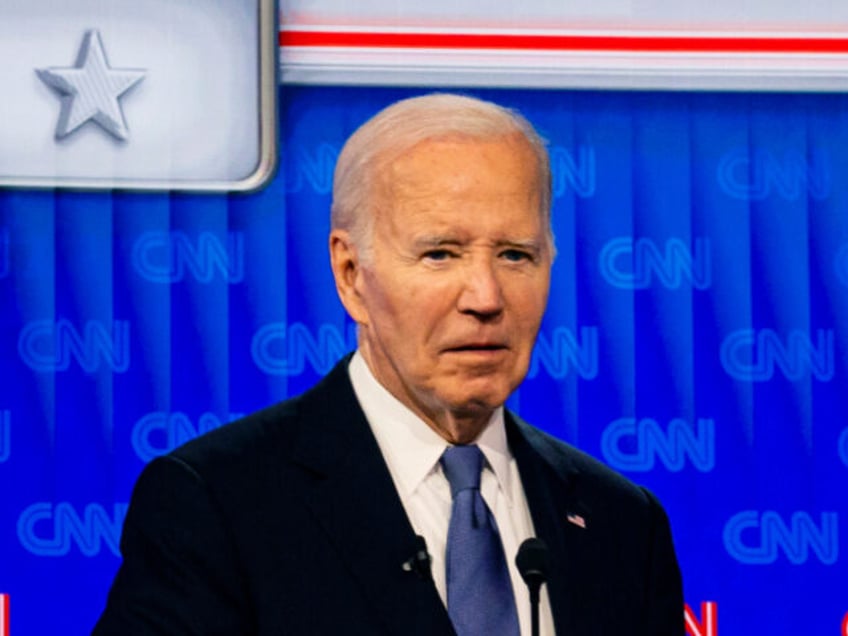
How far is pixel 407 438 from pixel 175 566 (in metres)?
0.29

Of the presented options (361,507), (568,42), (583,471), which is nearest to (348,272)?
(361,507)

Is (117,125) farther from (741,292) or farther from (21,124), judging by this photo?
(741,292)

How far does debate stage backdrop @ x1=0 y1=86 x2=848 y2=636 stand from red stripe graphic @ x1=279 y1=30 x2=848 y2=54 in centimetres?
9

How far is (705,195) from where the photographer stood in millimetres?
2986

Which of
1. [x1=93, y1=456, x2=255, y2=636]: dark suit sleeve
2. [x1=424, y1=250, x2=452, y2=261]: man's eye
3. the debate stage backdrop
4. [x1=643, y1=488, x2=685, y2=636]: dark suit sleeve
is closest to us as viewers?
[x1=93, y1=456, x2=255, y2=636]: dark suit sleeve

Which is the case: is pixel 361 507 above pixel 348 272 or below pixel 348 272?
below

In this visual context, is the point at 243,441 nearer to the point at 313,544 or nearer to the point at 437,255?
the point at 313,544

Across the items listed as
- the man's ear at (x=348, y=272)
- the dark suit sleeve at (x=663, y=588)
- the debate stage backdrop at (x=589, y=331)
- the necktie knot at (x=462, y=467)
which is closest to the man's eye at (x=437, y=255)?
the man's ear at (x=348, y=272)

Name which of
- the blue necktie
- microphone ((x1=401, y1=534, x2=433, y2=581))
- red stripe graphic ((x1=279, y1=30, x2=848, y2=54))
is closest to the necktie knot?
the blue necktie

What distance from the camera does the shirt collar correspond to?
59.5 inches

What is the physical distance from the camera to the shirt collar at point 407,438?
4.96ft

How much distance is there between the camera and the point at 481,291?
140 centimetres

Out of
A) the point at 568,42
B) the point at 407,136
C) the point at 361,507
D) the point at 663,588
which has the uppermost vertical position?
the point at 568,42

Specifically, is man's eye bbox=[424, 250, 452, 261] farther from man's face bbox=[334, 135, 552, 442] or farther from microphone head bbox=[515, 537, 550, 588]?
microphone head bbox=[515, 537, 550, 588]
